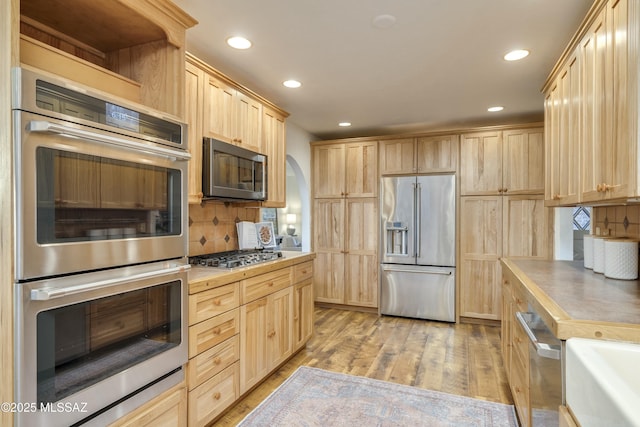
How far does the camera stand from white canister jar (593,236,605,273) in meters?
2.07

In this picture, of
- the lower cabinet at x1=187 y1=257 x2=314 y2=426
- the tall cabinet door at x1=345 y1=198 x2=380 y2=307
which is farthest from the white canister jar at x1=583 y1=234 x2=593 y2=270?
the tall cabinet door at x1=345 y1=198 x2=380 y2=307

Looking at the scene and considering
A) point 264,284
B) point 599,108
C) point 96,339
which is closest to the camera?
point 96,339

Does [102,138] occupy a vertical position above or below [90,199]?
above

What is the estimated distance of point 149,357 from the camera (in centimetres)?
158

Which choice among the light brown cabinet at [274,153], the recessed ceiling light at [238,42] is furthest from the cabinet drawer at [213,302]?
the recessed ceiling light at [238,42]

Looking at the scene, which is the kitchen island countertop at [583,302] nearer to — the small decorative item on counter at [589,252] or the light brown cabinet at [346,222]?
the small decorative item on counter at [589,252]

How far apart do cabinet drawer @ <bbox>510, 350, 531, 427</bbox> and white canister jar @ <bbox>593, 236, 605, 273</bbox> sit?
76cm

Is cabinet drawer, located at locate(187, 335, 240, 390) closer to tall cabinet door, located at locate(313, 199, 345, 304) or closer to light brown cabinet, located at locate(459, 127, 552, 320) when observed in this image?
A: tall cabinet door, located at locate(313, 199, 345, 304)

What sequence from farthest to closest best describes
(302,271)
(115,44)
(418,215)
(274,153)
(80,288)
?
1. (418,215)
2. (274,153)
3. (302,271)
4. (115,44)
5. (80,288)

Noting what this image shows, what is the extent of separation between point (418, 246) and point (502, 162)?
1370 millimetres

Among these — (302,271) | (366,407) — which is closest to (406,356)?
(366,407)

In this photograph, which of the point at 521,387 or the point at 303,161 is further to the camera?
the point at 303,161

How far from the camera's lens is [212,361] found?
6.56 feet

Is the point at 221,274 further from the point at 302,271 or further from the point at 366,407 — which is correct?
the point at 366,407
